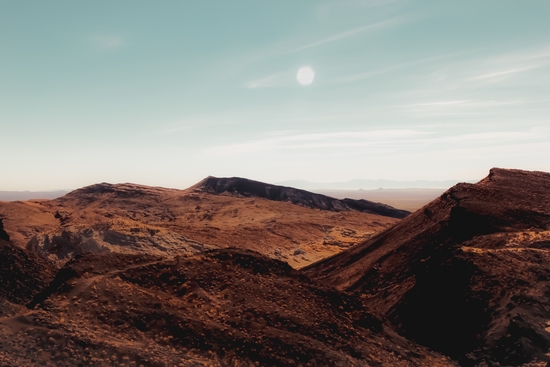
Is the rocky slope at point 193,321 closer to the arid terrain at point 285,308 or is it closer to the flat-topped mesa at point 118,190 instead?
the arid terrain at point 285,308

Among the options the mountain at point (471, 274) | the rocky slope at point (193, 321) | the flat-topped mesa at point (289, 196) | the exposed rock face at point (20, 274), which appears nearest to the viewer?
the rocky slope at point (193, 321)

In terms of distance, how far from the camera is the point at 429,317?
15.7 meters

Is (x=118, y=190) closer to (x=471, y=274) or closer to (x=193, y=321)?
(x=193, y=321)

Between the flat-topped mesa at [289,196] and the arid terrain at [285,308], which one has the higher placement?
the flat-topped mesa at [289,196]

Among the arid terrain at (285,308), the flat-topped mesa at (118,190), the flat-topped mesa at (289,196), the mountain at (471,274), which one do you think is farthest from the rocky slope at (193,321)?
the flat-topped mesa at (289,196)

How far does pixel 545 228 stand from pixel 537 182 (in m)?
8.50

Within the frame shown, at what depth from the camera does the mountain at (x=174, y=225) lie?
30.6m

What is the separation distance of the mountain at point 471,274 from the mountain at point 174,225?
1452 cm

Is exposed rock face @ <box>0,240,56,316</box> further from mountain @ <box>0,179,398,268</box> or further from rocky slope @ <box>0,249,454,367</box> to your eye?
mountain @ <box>0,179,398,268</box>

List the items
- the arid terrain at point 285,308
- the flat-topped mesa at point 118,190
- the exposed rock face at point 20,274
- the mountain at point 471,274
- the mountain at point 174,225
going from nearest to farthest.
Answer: the arid terrain at point 285,308
the mountain at point 471,274
the exposed rock face at point 20,274
the mountain at point 174,225
the flat-topped mesa at point 118,190

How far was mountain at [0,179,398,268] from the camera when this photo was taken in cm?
3061

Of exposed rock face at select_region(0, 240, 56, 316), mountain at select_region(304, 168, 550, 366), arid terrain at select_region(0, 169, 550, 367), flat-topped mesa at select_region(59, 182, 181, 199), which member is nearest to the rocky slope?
arid terrain at select_region(0, 169, 550, 367)

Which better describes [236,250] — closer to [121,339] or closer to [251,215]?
[121,339]

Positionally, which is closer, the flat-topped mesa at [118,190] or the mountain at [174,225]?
the mountain at [174,225]
